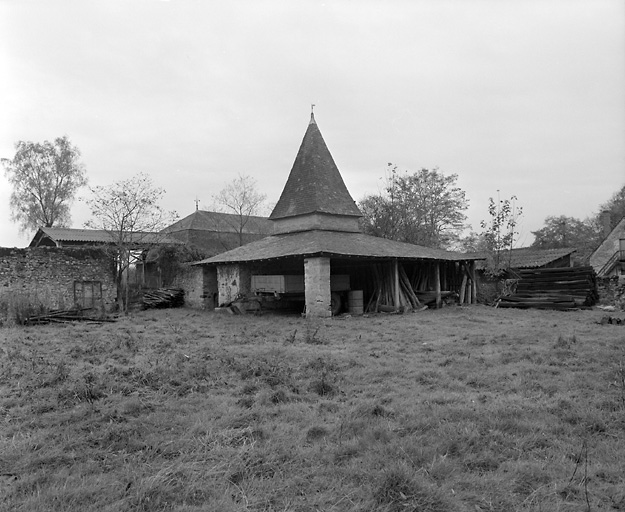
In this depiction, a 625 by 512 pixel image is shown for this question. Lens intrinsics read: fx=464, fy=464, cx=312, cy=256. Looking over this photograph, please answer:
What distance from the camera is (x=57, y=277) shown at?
61.0 feet

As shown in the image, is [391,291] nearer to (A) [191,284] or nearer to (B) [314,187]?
(B) [314,187]

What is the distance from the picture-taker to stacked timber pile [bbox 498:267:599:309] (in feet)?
59.9

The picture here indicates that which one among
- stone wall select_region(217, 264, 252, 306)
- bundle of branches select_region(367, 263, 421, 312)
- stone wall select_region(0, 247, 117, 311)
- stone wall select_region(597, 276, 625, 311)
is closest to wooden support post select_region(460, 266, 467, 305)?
bundle of branches select_region(367, 263, 421, 312)

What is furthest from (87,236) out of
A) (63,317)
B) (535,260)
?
(535,260)

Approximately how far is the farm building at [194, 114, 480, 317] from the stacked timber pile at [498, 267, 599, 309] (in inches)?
86.3

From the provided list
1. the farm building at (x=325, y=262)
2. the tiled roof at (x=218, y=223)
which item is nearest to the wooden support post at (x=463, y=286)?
the farm building at (x=325, y=262)

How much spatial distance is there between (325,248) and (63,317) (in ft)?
29.3

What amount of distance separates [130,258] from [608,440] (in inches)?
813

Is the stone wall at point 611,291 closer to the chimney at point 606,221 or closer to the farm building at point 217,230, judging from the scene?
the chimney at point 606,221

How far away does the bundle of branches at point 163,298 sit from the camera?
2161 centimetres

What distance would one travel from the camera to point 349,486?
11.5ft

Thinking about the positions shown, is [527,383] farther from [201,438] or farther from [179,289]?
[179,289]

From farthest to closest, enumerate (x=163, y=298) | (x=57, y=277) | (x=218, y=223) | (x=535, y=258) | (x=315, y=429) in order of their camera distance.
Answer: (x=218, y=223) → (x=535, y=258) → (x=163, y=298) → (x=57, y=277) → (x=315, y=429)

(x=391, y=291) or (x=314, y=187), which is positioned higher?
(x=314, y=187)
